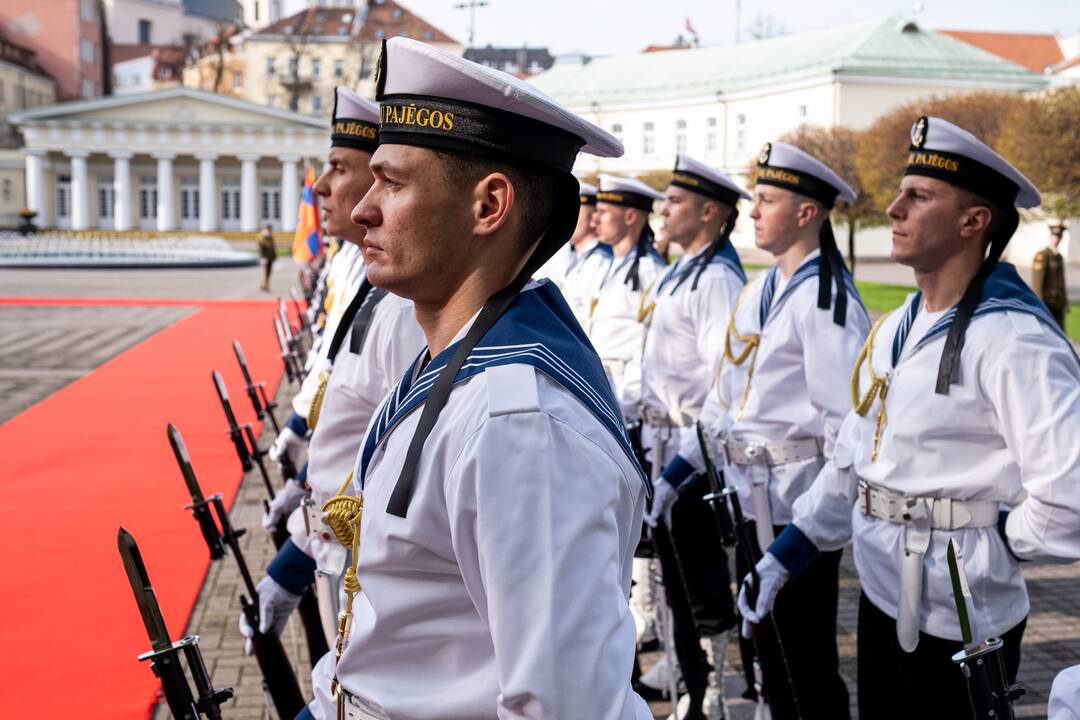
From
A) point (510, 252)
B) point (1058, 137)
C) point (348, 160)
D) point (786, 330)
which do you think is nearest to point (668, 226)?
point (786, 330)

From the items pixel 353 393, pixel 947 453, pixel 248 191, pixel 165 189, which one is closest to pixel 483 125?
pixel 353 393

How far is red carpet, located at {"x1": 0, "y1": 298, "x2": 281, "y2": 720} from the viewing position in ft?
16.1

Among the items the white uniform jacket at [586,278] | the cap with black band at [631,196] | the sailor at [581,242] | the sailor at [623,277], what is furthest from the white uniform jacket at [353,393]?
the sailor at [581,242]

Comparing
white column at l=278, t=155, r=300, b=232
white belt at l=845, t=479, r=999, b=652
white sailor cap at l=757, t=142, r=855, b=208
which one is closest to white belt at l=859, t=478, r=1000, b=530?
white belt at l=845, t=479, r=999, b=652

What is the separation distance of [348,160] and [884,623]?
2381mm

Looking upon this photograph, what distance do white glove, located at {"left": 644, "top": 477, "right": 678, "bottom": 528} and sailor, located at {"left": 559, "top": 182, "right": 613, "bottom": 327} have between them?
3.18 metres

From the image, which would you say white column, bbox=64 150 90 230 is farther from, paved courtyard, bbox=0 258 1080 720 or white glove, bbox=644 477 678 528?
white glove, bbox=644 477 678 528

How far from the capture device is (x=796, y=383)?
4.53 m

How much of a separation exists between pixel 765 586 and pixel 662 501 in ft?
4.45

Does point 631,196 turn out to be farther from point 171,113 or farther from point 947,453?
point 171,113

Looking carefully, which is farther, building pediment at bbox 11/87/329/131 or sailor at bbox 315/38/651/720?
building pediment at bbox 11/87/329/131

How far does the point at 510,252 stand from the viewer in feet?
6.16

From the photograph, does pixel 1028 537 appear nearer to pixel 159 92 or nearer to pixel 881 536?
pixel 881 536

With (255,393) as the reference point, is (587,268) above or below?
above
